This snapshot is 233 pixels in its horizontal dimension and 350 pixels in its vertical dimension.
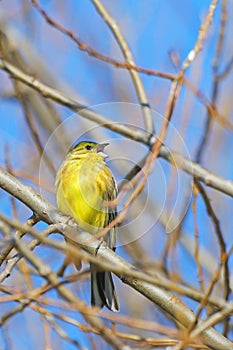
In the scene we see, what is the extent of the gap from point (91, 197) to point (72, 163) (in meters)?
0.44

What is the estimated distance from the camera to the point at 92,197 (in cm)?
488

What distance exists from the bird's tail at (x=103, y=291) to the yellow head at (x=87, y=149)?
104 centimetres

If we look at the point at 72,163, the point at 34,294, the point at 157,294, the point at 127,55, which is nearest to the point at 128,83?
the point at 72,163

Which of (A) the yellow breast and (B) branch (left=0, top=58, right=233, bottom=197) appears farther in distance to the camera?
(A) the yellow breast

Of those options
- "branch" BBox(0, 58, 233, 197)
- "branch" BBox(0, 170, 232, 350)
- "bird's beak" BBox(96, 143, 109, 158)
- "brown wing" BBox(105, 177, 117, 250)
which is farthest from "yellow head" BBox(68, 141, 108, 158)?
"branch" BBox(0, 170, 232, 350)

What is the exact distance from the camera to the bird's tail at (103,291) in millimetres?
4340

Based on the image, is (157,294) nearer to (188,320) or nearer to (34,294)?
(188,320)

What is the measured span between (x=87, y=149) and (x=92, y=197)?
1.78 ft

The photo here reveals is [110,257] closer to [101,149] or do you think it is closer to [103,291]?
[103,291]

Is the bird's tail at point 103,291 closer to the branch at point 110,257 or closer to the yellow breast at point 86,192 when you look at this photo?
the yellow breast at point 86,192

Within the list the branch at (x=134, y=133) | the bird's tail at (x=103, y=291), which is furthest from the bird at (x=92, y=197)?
the branch at (x=134, y=133)

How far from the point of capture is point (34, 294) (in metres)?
2.56

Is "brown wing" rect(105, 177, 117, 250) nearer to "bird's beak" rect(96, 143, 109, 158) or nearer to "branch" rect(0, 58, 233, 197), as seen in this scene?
"bird's beak" rect(96, 143, 109, 158)

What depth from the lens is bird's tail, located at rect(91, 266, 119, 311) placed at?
434cm
